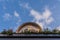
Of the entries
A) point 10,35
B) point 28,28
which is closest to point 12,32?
point 10,35

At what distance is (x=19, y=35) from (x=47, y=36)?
3255mm

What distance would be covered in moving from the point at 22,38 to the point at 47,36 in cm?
292

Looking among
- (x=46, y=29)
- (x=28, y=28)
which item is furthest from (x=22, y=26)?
(x=46, y=29)

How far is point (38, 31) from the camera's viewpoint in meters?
31.4

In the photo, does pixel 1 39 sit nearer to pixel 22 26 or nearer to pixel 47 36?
pixel 22 26

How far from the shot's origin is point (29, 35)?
1197 inches

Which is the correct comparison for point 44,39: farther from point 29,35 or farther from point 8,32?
point 8,32

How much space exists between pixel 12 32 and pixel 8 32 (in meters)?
0.47

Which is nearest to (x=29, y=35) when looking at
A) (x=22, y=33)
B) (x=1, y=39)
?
(x=22, y=33)

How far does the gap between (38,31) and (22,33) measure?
82.9 inches

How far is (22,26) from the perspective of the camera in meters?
32.1

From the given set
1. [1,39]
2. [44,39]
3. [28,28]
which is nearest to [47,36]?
[44,39]

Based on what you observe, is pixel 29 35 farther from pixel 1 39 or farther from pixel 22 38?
pixel 1 39

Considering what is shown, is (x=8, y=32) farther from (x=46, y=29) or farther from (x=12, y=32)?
(x=46, y=29)
